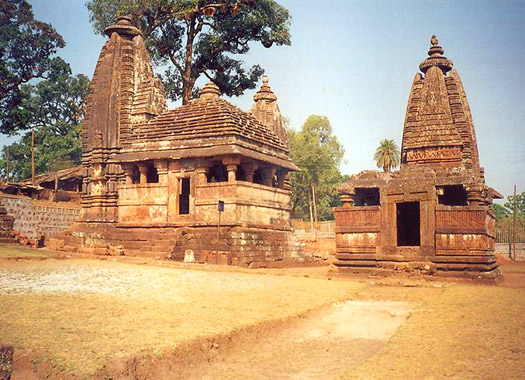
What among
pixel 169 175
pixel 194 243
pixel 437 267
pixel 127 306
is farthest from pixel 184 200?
pixel 127 306

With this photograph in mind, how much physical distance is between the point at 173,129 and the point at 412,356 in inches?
564

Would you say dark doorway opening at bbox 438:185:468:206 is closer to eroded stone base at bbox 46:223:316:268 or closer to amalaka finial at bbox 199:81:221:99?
eroded stone base at bbox 46:223:316:268

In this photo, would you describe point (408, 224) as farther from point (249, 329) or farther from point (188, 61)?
point (188, 61)

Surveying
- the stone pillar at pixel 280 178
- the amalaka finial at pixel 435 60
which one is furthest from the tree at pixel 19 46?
the amalaka finial at pixel 435 60

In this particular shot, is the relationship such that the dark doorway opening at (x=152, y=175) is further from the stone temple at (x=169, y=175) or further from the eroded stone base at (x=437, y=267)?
the eroded stone base at (x=437, y=267)

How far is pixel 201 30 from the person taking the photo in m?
28.8

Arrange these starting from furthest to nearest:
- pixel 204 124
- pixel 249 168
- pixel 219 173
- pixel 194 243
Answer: pixel 219 173 → pixel 249 168 → pixel 204 124 → pixel 194 243

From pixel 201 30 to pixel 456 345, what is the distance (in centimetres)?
2693

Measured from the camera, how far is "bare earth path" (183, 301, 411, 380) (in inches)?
186

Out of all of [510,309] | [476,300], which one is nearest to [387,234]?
[476,300]

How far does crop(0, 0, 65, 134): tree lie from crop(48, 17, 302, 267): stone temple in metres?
13.4

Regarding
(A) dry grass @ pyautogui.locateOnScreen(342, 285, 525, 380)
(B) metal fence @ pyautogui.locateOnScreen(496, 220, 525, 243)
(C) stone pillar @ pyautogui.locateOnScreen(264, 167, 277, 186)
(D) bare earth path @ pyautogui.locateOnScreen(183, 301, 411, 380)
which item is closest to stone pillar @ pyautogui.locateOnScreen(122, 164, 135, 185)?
(C) stone pillar @ pyautogui.locateOnScreen(264, 167, 277, 186)

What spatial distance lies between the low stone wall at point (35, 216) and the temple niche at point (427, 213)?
47.8 ft

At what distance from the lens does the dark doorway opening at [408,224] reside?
15320 mm
